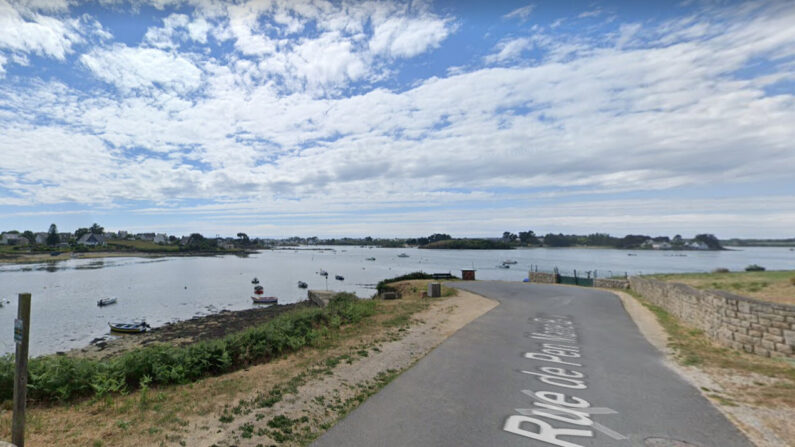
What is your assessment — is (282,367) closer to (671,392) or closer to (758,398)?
(671,392)

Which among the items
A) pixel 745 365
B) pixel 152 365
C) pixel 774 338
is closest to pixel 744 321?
pixel 774 338

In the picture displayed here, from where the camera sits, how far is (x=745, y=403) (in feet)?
20.6

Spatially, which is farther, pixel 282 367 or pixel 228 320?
pixel 228 320

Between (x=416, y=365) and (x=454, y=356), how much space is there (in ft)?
4.14

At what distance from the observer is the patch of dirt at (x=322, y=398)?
204 inches

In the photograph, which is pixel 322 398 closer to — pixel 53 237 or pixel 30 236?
pixel 53 237

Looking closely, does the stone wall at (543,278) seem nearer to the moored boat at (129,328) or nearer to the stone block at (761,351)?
the stone block at (761,351)

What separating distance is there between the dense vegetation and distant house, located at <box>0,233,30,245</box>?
22690 cm

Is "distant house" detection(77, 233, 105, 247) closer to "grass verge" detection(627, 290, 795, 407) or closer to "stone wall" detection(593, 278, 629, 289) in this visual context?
"stone wall" detection(593, 278, 629, 289)

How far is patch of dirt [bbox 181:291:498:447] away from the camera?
518cm

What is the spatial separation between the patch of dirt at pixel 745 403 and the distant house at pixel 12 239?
237m

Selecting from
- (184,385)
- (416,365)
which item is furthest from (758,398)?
(184,385)

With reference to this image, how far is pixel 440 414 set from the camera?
5.87 meters

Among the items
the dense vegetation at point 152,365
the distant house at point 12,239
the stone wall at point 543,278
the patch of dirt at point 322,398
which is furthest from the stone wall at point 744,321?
the distant house at point 12,239
